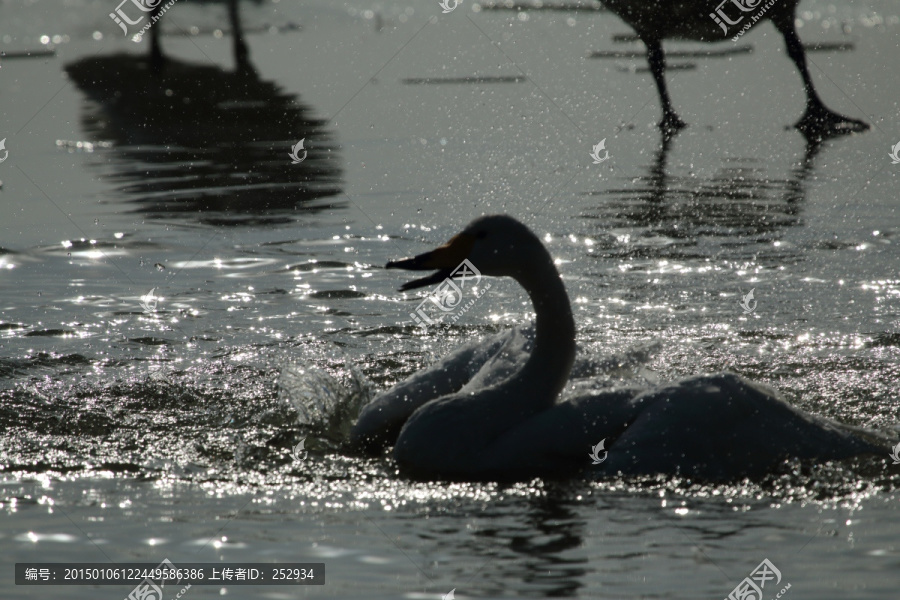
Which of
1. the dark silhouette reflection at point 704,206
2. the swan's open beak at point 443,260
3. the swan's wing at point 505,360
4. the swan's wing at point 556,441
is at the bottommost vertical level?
the swan's wing at point 556,441

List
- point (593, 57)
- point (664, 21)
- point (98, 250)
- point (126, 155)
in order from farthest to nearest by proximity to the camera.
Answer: point (593, 57) < point (664, 21) < point (126, 155) < point (98, 250)

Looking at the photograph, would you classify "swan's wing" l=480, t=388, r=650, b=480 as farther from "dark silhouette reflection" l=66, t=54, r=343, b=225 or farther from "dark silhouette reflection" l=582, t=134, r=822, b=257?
"dark silhouette reflection" l=66, t=54, r=343, b=225

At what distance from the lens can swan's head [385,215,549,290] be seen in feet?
16.3

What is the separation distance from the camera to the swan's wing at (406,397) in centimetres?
548

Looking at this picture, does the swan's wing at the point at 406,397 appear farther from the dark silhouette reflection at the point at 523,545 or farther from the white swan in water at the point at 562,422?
the dark silhouette reflection at the point at 523,545

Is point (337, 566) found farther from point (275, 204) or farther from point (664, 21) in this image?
point (664, 21)

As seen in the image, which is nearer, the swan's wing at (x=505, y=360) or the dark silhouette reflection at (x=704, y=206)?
the swan's wing at (x=505, y=360)

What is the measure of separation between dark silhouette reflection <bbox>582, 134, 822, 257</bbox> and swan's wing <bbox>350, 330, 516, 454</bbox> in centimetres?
337

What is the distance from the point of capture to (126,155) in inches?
537

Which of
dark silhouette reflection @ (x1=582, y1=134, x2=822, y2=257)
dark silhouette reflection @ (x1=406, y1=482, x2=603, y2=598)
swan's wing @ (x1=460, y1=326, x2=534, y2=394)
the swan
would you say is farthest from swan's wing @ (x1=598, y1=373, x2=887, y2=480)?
the swan

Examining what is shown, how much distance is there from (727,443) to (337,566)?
1.83m

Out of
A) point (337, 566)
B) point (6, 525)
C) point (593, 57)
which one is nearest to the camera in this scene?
point (337, 566)

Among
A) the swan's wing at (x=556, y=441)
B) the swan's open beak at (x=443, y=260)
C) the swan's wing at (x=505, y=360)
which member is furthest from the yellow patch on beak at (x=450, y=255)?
the swan's wing at (x=556, y=441)

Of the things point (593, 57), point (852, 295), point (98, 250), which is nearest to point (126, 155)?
point (98, 250)
